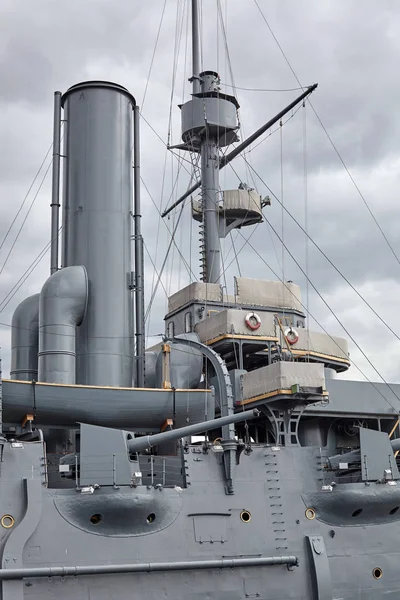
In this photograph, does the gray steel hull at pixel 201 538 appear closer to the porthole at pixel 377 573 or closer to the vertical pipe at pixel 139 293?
the porthole at pixel 377 573

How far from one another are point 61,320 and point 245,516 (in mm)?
6926

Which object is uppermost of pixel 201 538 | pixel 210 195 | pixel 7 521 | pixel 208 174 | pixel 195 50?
pixel 195 50

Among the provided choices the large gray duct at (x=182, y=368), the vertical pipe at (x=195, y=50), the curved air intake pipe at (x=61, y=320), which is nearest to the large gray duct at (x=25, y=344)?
the curved air intake pipe at (x=61, y=320)

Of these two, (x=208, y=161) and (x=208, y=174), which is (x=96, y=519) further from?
(x=208, y=161)

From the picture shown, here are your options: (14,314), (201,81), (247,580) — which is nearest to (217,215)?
(201,81)

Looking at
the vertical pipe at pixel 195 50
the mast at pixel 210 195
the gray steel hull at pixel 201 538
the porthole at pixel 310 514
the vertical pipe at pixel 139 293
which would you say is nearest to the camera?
the gray steel hull at pixel 201 538

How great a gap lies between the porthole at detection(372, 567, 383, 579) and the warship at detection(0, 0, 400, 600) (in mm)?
51

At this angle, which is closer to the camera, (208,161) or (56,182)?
(56,182)

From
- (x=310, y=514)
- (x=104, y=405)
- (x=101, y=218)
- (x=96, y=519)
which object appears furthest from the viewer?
(x=101, y=218)

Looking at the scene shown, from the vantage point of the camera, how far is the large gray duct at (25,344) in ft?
70.2

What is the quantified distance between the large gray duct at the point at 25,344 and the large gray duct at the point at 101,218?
151 cm

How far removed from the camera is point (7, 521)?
15.6 m

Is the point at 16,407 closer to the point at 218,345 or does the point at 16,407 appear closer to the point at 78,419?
the point at 78,419

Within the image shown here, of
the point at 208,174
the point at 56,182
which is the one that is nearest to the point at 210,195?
the point at 208,174
